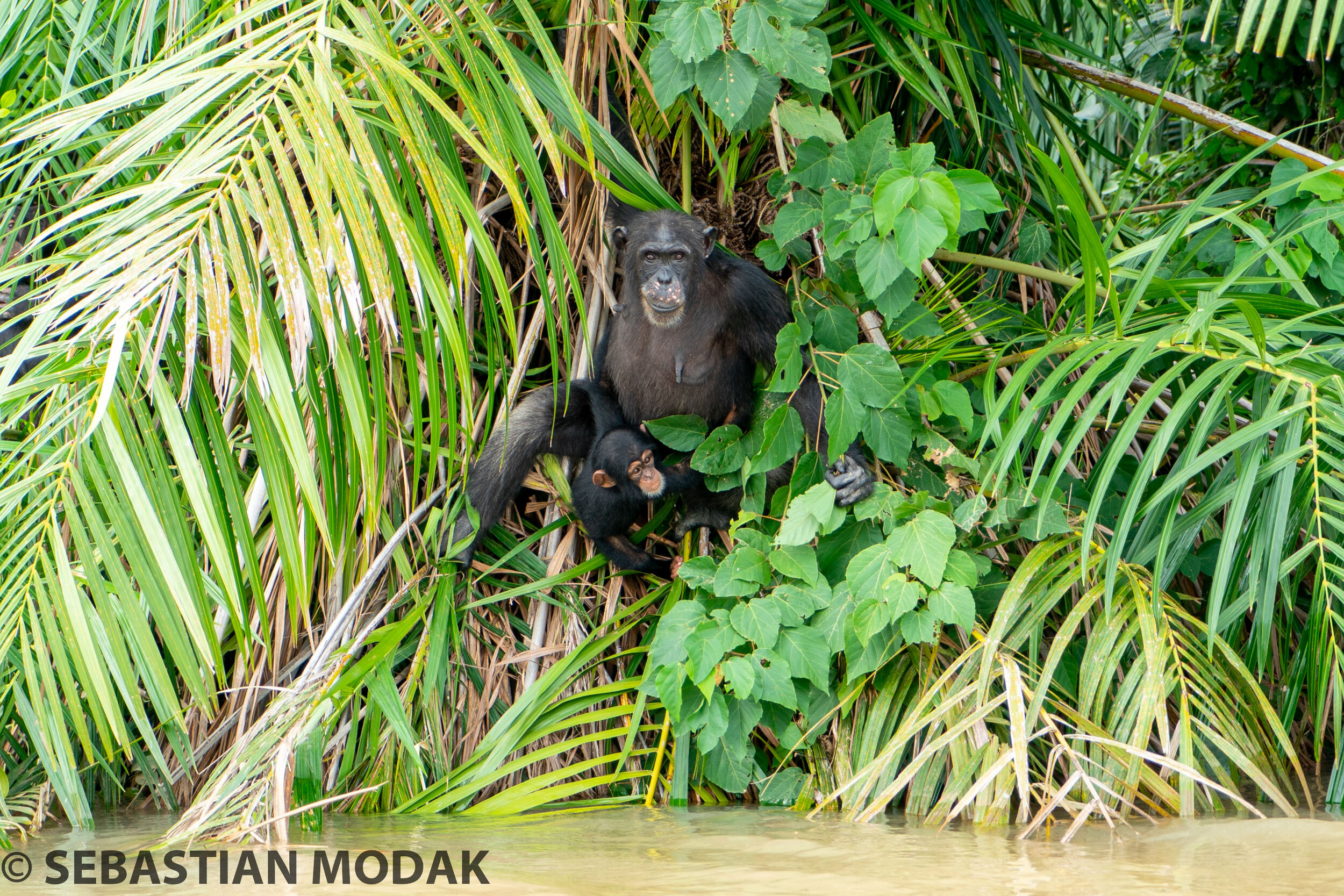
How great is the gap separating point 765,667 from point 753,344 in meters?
1.15

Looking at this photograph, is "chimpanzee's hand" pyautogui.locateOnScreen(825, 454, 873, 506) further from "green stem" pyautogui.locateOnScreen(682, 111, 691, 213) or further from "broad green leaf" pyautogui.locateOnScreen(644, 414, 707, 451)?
"green stem" pyautogui.locateOnScreen(682, 111, 691, 213)

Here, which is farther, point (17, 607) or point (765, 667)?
point (765, 667)

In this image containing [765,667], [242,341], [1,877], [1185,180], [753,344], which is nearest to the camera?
[242,341]

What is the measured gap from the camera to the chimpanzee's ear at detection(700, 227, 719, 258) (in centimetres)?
365

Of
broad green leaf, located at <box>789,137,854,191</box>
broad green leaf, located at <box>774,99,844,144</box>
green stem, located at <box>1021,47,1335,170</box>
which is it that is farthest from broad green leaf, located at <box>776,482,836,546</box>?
green stem, located at <box>1021,47,1335,170</box>

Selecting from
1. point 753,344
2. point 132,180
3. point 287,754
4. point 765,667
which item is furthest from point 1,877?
point 753,344

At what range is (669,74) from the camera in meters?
2.86

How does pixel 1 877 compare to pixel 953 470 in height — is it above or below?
below

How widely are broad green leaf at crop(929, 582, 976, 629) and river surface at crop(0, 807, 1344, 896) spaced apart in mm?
483

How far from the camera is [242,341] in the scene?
213 cm

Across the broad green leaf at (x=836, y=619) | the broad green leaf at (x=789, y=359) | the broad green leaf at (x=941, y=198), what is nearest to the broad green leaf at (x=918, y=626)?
the broad green leaf at (x=836, y=619)

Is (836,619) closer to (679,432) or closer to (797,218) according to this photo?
(679,432)

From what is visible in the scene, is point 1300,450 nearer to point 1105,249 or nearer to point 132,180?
point 1105,249

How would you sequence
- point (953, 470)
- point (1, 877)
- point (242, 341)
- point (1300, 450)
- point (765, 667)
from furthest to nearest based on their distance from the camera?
point (953, 470) < point (765, 667) < point (1300, 450) < point (1, 877) < point (242, 341)
